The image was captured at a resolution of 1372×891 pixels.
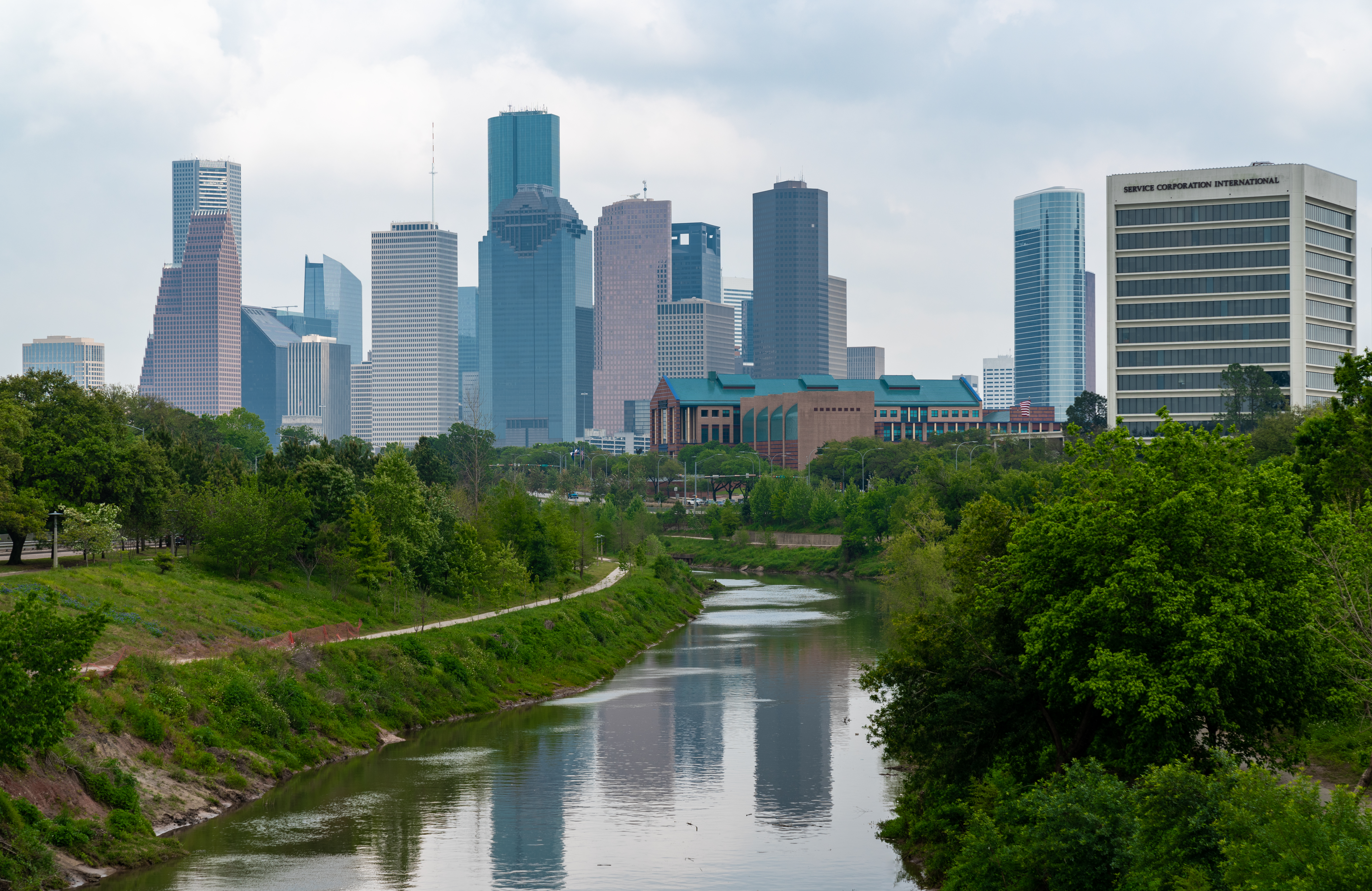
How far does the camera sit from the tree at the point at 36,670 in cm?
4044

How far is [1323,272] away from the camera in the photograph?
180375 mm

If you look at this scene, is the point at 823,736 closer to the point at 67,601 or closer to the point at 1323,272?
the point at 67,601

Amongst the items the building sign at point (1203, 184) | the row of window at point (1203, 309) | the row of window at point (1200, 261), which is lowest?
the row of window at point (1203, 309)

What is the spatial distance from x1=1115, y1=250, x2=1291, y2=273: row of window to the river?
119 m

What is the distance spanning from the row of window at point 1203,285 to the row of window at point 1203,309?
1.29 metres

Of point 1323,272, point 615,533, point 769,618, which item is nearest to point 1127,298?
point 1323,272

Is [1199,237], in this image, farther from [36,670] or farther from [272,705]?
[36,670]

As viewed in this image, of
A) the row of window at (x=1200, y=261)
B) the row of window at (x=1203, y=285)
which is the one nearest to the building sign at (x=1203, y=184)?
the row of window at (x=1200, y=261)

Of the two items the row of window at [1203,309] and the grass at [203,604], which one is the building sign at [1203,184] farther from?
the grass at [203,604]

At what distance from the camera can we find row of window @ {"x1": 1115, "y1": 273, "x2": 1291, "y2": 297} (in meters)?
177

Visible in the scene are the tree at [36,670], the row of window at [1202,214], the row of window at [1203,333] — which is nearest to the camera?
the tree at [36,670]

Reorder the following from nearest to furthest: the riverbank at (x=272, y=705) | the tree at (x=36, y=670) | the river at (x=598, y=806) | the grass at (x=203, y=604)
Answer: the tree at (x=36, y=670) < the river at (x=598, y=806) < the riverbank at (x=272, y=705) < the grass at (x=203, y=604)

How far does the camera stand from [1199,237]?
18100 cm

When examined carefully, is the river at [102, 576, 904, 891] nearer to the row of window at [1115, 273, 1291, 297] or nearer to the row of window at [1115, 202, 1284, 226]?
the row of window at [1115, 273, 1291, 297]
